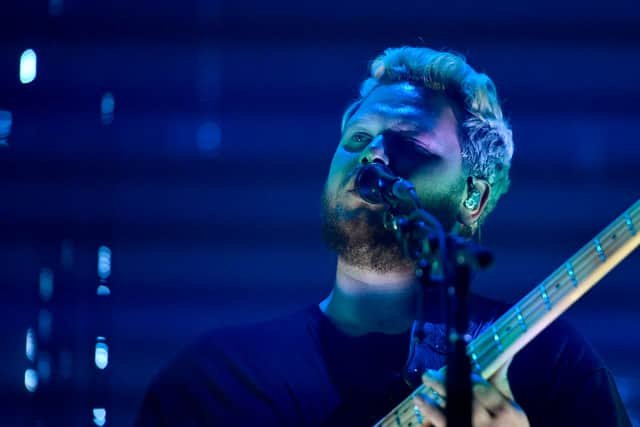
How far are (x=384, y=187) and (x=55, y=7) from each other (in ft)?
5.00

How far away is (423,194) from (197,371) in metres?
0.88

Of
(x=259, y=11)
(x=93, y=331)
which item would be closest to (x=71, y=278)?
(x=93, y=331)

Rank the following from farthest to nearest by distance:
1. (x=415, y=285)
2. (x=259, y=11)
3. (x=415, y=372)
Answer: (x=259, y=11)
(x=415, y=285)
(x=415, y=372)

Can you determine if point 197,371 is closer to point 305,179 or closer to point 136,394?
point 136,394

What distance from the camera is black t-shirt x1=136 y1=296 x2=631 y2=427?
8.48 feet

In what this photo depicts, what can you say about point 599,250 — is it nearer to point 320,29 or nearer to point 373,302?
point 373,302

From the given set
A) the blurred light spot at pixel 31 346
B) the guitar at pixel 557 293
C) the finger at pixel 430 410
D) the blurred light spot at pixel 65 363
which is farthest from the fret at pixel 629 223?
the blurred light spot at pixel 31 346

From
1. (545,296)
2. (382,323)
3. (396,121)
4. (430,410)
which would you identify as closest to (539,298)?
(545,296)

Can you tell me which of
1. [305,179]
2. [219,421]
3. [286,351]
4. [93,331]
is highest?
[305,179]

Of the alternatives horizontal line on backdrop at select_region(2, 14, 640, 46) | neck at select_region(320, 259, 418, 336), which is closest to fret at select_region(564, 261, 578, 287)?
neck at select_region(320, 259, 418, 336)

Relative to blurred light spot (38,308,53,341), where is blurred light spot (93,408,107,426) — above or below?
below

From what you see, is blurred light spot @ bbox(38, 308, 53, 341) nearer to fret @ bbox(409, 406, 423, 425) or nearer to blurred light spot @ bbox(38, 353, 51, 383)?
blurred light spot @ bbox(38, 353, 51, 383)

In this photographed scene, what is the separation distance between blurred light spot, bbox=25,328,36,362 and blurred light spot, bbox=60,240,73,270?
0.25 m

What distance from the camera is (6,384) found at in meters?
2.95
